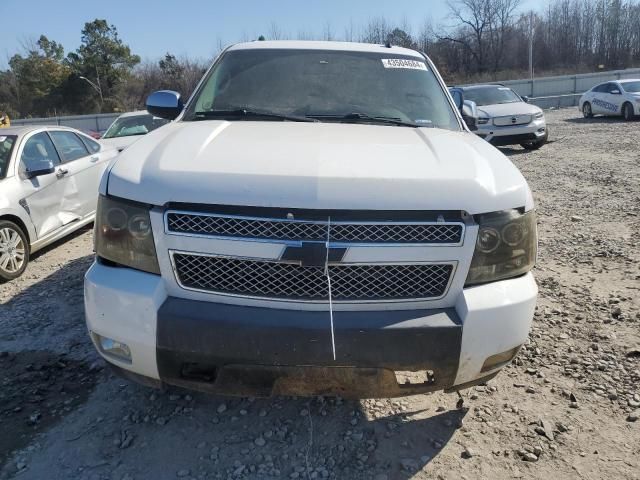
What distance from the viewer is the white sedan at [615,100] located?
1814cm

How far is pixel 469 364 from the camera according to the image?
2.16 m

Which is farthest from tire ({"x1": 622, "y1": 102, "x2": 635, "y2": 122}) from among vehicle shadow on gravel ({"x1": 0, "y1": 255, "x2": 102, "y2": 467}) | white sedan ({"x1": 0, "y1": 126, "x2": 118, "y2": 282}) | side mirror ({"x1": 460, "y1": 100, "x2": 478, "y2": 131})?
vehicle shadow on gravel ({"x1": 0, "y1": 255, "x2": 102, "y2": 467})

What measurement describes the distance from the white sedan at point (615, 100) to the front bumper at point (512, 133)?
27.8ft

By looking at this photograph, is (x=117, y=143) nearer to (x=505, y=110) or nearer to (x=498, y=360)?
(x=498, y=360)

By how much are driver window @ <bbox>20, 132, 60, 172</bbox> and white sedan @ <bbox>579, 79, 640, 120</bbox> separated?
18.9 meters

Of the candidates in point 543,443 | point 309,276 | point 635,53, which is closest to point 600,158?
point 543,443

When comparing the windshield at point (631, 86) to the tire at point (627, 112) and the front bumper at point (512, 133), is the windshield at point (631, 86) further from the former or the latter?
the front bumper at point (512, 133)

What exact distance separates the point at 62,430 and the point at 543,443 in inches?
96.3

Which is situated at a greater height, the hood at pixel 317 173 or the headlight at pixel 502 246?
the hood at pixel 317 173

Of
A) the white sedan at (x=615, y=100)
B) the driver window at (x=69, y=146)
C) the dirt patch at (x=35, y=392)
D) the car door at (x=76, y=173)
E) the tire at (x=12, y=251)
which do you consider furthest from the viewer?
the white sedan at (x=615, y=100)

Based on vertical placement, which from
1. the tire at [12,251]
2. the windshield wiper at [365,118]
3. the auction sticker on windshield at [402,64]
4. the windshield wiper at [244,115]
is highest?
the auction sticker on windshield at [402,64]

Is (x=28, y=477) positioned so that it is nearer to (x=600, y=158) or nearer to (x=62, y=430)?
(x=62, y=430)

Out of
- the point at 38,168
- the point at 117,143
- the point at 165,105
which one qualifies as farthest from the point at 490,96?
the point at 165,105

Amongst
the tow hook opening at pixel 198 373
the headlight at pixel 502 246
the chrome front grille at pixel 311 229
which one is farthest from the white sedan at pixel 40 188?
the headlight at pixel 502 246
